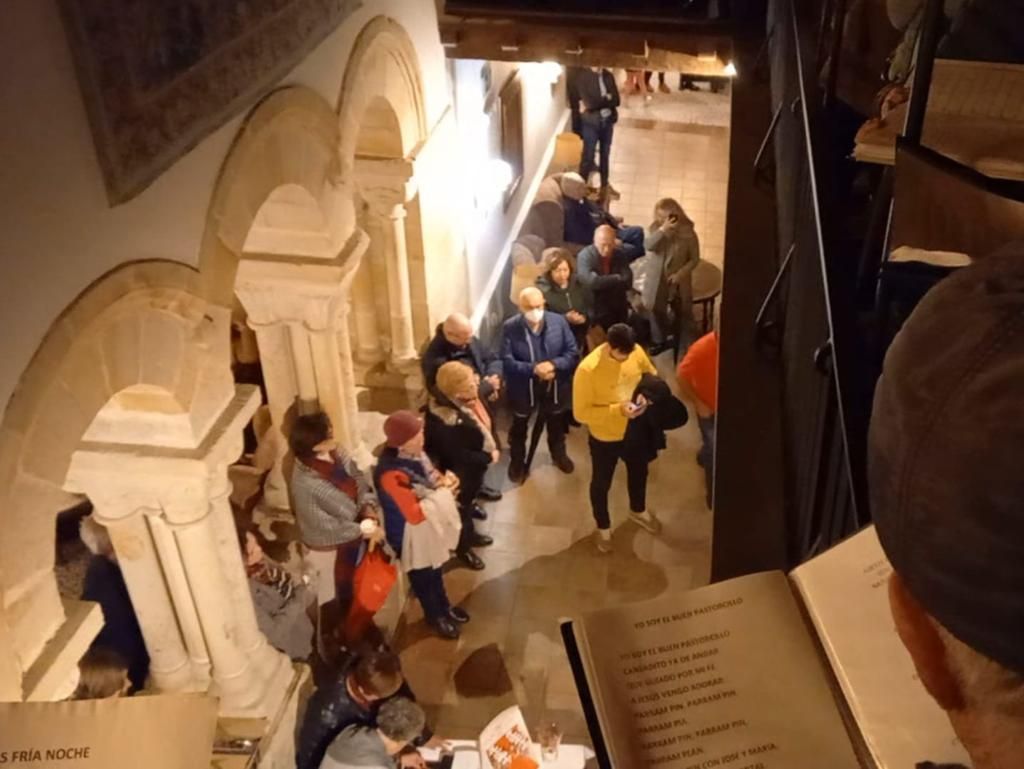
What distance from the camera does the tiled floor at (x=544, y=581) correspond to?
5.88 metres

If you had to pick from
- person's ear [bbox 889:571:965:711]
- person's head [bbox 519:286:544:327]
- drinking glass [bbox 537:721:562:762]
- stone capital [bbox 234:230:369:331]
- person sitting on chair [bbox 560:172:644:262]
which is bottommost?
drinking glass [bbox 537:721:562:762]

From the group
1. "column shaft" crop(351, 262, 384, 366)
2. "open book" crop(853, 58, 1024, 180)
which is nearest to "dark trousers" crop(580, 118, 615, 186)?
"column shaft" crop(351, 262, 384, 366)

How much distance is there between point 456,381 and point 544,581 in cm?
141

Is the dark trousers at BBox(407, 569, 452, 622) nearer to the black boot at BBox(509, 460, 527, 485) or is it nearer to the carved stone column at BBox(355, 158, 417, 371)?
the black boot at BBox(509, 460, 527, 485)

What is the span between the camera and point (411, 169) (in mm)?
6781

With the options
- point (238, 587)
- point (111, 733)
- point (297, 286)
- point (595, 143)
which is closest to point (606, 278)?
point (297, 286)

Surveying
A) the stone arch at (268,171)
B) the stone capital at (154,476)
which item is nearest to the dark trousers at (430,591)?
the stone capital at (154,476)

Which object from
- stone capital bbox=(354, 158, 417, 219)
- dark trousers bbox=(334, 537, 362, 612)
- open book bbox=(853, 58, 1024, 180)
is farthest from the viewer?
stone capital bbox=(354, 158, 417, 219)

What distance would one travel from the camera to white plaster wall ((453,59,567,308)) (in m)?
8.09

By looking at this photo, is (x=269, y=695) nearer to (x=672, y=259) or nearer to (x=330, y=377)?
(x=330, y=377)

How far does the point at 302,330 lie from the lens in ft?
20.0

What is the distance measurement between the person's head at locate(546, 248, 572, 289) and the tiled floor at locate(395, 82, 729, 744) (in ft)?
3.66

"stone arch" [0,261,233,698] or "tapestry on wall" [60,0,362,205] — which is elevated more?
"tapestry on wall" [60,0,362,205]

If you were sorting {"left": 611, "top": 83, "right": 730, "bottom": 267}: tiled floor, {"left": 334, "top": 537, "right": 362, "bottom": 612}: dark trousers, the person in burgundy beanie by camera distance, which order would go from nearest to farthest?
{"left": 334, "top": 537, "right": 362, "bottom": 612}: dark trousers, the person in burgundy beanie, {"left": 611, "top": 83, "right": 730, "bottom": 267}: tiled floor
